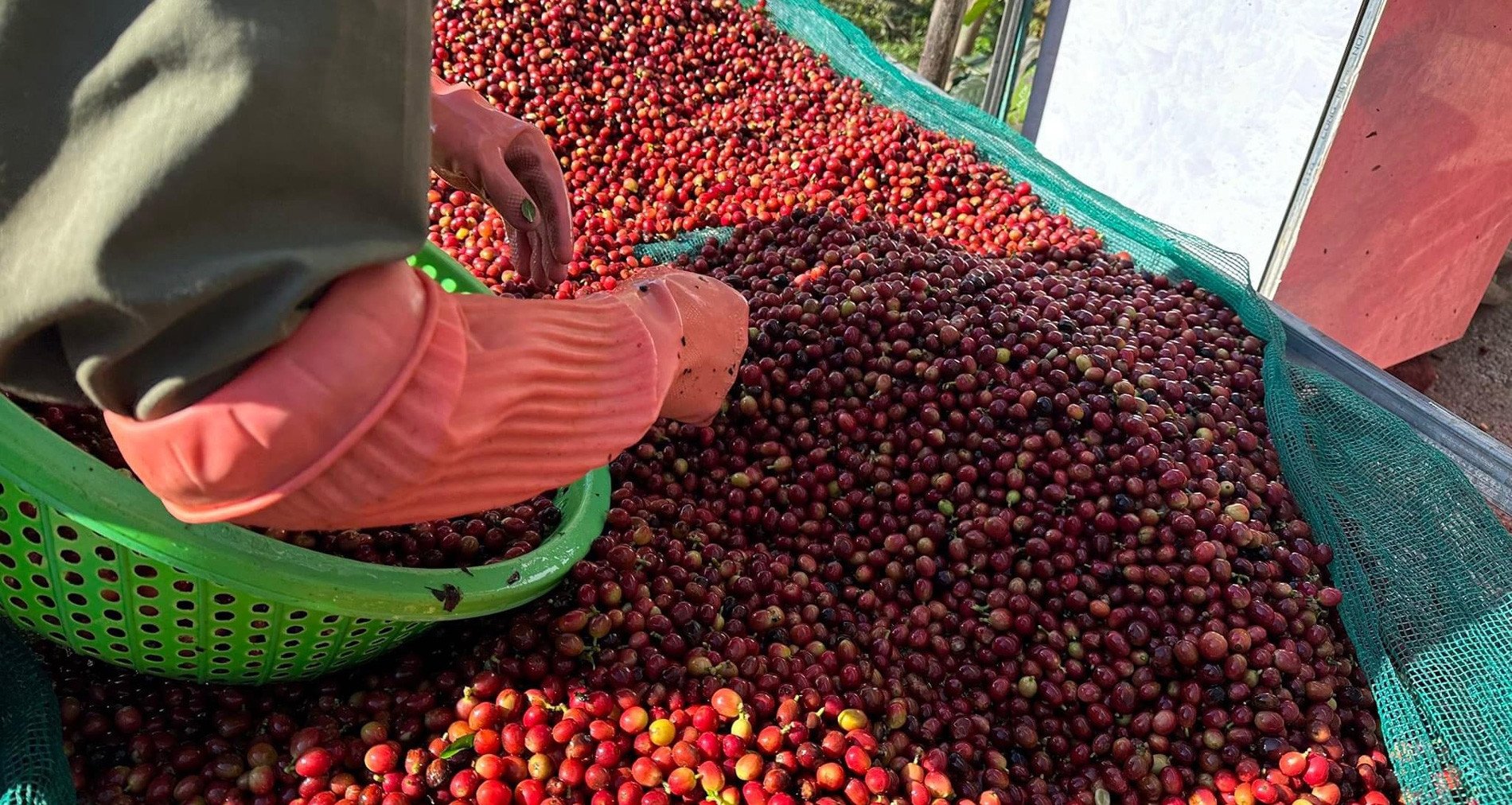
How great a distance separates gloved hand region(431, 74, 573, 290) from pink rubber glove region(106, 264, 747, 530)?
755 millimetres

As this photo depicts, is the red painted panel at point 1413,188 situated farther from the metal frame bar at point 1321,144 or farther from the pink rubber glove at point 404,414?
the pink rubber glove at point 404,414

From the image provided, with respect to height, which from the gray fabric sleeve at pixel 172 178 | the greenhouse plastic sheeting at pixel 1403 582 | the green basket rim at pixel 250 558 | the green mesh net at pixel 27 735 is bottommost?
the green mesh net at pixel 27 735

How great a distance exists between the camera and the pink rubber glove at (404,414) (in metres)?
1.11

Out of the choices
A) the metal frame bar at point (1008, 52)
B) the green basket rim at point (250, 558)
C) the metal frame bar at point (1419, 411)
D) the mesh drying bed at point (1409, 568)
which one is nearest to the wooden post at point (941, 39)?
the metal frame bar at point (1008, 52)

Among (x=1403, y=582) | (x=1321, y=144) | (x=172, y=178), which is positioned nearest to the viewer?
(x=172, y=178)

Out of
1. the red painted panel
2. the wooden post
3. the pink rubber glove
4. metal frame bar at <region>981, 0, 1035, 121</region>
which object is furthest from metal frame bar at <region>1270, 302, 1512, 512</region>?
the wooden post

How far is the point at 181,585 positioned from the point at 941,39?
543cm

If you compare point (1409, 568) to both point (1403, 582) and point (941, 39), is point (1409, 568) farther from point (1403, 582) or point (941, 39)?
point (941, 39)

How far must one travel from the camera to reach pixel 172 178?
948 millimetres

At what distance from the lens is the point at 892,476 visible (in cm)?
270

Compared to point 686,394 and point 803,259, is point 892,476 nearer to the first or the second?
point 686,394

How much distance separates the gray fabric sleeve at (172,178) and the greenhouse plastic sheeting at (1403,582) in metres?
1.12

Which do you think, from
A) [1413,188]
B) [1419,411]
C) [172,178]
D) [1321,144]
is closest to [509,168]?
[172,178]

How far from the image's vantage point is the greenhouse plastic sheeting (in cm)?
200
